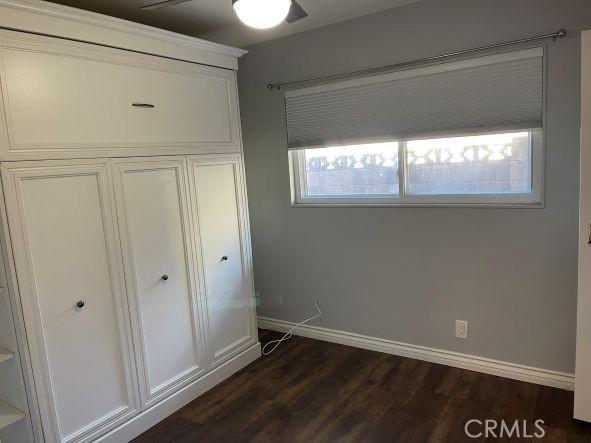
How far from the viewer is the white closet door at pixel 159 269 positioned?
2338 millimetres

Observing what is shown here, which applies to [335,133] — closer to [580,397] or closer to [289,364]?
[289,364]

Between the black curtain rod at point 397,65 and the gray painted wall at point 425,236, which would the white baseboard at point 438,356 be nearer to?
the gray painted wall at point 425,236

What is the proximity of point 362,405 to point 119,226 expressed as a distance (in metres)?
1.67

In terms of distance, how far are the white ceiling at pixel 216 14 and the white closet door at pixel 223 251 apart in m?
0.89

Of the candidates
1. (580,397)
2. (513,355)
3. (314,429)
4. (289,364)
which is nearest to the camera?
(580,397)

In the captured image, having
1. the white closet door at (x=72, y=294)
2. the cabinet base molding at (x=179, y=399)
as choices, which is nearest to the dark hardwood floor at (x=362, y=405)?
the cabinet base molding at (x=179, y=399)

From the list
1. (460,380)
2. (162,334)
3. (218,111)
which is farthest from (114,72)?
(460,380)

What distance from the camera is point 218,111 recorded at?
9.23 feet

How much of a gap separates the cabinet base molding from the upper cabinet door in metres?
1.41

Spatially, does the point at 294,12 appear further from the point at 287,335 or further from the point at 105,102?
the point at 287,335

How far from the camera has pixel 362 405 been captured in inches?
99.7

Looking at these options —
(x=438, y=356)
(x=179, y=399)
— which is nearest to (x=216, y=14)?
(x=179, y=399)

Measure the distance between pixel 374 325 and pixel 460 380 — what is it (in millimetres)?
692

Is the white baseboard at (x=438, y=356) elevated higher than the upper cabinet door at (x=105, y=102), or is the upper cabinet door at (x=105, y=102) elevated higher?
the upper cabinet door at (x=105, y=102)
